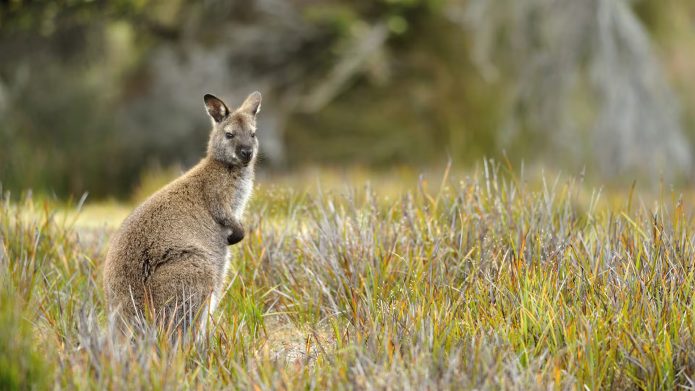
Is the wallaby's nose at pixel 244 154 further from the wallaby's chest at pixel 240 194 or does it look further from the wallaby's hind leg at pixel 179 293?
the wallaby's hind leg at pixel 179 293

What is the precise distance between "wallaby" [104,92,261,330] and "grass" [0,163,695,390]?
0.20 meters

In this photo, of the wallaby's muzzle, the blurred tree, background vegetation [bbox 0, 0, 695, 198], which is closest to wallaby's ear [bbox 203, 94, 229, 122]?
the wallaby's muzzle

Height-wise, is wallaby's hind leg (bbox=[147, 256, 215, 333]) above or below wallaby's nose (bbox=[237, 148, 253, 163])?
below

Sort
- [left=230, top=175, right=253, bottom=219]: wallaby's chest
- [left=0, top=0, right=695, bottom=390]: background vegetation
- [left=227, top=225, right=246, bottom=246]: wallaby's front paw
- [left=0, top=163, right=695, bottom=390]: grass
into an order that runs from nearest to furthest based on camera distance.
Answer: [left=0, top=163, right=695, bottom=390]: grass
[left=227, top=225, right=246, bottom=246]: wallaby's front paw
[left=230, top=175, right=253, bottom=219]: wallaby's chest
[left=0, top=0, right=695, bottom=390]: background vegetation

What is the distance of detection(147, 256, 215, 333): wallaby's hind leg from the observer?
15.8 ft

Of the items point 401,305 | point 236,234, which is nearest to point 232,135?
point 236,234

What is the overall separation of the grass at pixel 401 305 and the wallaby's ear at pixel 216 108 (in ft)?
3.06

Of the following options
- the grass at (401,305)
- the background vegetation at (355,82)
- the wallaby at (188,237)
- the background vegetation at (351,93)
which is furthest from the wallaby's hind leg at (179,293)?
the background vegetation at (355,82)

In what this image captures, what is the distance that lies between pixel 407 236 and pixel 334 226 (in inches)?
19.8

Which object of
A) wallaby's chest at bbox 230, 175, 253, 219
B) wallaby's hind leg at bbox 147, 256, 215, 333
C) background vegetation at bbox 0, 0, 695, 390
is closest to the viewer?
wallaby's hind leg at bbox 147, 256, 215, 333

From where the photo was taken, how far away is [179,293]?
486cm

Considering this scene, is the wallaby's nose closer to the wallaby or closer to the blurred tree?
the wallaby

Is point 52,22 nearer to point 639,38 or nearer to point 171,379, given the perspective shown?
point 639,38

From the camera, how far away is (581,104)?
13.4m
